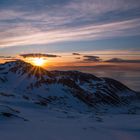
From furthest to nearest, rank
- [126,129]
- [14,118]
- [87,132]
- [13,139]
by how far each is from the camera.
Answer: [14,118]
[126,129]
[87,132]
[13,139]

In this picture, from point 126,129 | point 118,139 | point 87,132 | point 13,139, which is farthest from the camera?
point 126,129

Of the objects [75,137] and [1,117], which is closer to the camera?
[75,137]

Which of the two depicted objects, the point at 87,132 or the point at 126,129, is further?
the point at 126,129

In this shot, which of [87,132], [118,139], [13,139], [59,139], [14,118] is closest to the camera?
[13,139]

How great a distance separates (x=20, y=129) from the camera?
47031mm

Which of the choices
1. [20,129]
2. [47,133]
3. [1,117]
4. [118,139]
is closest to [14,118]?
[1,117]

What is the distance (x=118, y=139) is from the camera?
4447 cm

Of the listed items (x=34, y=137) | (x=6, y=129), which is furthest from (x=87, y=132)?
(x=6, y=129)

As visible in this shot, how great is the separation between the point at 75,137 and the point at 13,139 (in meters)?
10.6

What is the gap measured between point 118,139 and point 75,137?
23.9ft

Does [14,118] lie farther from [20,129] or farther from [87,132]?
[87,132]

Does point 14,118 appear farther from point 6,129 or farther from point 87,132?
point 87,132

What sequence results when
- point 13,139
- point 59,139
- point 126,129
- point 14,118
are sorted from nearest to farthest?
point 13,139 < point 59,139 < point 126,129 < point 14,118

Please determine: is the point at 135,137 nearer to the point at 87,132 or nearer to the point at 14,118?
the point at 87,132
